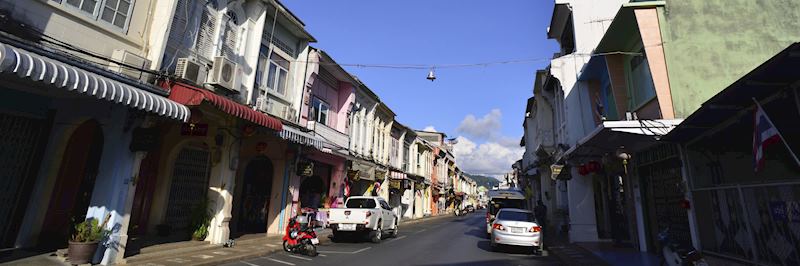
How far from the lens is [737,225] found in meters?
8.03

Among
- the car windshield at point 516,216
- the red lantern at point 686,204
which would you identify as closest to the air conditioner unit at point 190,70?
the car windshield at point 516,216

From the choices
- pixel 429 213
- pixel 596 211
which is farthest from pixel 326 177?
pixel 429 213

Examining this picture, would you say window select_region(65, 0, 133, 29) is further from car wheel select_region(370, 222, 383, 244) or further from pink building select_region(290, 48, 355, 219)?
car wheel select_region(370, 222, 383, 244)

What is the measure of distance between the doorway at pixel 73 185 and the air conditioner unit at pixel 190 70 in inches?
96.9

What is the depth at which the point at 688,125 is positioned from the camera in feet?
26.2

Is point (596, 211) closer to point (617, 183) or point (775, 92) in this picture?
point (617, 183)

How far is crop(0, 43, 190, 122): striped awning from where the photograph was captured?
5363mm

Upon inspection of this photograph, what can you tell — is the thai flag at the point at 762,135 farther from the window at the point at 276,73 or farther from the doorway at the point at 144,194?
the doorway at the point at 144,194

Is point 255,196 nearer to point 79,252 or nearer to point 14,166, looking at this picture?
point 14,166

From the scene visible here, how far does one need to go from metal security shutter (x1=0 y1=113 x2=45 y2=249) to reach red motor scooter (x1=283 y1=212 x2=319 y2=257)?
6.07m

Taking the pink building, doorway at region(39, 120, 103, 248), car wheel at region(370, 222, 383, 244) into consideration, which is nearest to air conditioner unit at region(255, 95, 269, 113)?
the pink building

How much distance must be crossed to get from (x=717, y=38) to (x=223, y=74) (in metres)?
14.2

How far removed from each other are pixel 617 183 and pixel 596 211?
2.90 meters

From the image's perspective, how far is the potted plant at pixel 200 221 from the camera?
11508mm
